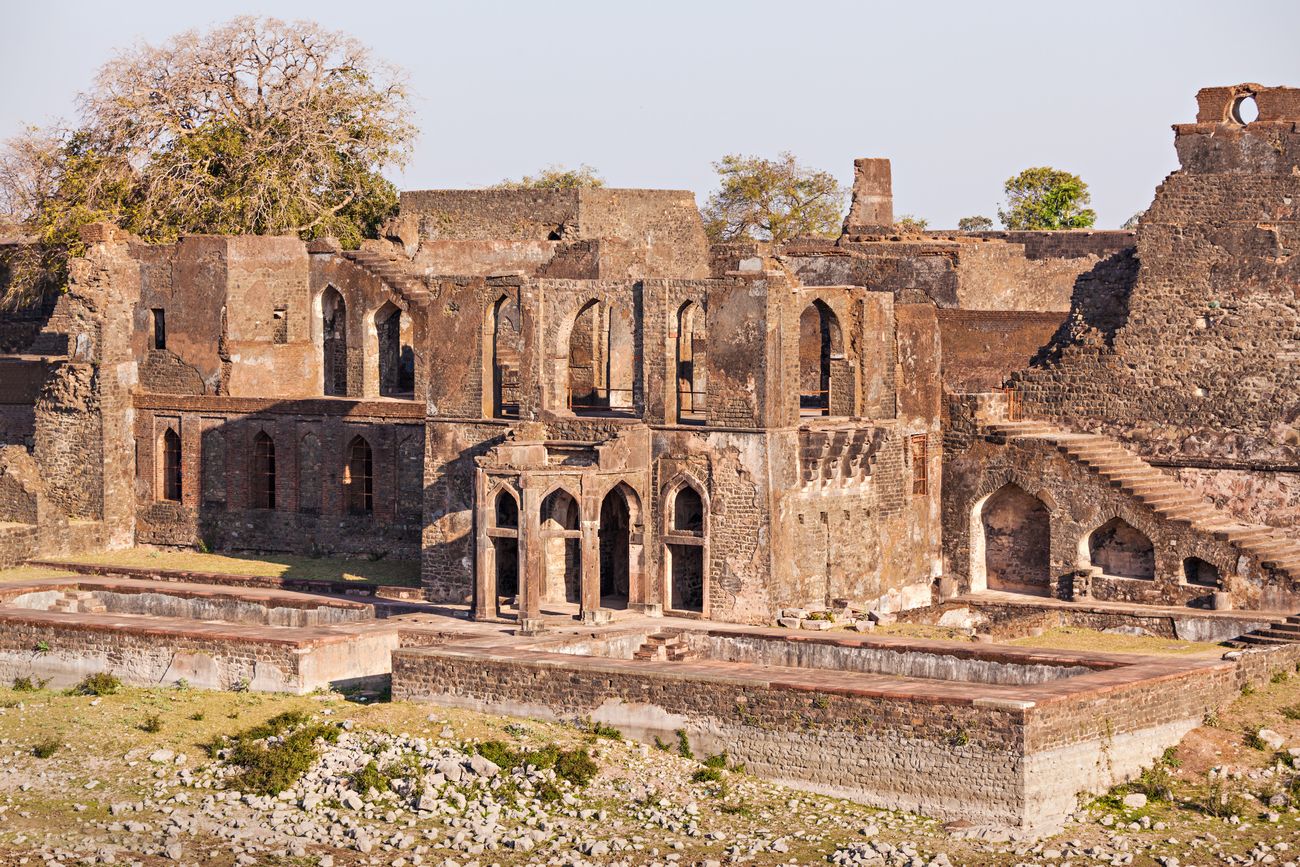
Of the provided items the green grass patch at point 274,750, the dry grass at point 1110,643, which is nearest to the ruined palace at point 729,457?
the dry grass at point 1110,643

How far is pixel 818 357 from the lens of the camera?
42312 millimetres

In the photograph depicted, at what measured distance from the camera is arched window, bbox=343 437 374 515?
3769 cm

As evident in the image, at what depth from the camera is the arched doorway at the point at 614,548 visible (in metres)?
33.3

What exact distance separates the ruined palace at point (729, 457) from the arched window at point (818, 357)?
0.25 ft

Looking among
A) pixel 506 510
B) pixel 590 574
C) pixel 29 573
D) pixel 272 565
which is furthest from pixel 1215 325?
pixel 29 573

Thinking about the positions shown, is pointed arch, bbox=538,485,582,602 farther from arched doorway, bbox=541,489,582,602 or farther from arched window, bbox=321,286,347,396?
arched window, bbox=321,286,347,396

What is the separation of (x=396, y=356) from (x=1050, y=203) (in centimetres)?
2605

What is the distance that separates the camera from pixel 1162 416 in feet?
115

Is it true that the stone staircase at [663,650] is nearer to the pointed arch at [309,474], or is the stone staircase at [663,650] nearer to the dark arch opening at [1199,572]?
the dark arch opening at [1199,572]

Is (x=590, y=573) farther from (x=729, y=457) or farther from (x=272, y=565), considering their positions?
(x=272, y=565)

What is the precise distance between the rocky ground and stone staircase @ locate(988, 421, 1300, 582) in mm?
5747

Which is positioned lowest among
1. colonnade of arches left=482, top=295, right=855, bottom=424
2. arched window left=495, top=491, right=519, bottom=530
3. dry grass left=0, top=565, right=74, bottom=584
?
dry grass left=0, top=565, right=74, bottom=584

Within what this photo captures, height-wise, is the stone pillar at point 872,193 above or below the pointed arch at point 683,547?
above

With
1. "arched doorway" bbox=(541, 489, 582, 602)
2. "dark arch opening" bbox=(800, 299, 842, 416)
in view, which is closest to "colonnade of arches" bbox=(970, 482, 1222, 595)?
"dark arch opening" bbox=(800, 299, 842, 416)
